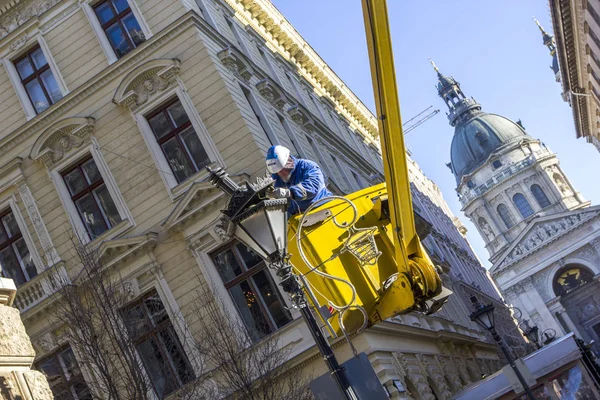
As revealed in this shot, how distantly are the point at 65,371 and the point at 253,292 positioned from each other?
555 cm

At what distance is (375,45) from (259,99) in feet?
59.2

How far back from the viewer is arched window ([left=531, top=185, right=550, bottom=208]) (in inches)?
4775

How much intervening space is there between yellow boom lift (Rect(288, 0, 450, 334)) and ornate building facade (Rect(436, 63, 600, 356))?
91.1 meters

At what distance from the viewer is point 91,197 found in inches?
949

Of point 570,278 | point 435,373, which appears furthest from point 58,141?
point 570,278

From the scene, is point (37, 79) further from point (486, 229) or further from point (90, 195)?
point (486, 229)

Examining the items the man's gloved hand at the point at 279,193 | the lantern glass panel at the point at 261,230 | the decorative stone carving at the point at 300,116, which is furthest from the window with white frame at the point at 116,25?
the lantern glass panel at the point at 261,230

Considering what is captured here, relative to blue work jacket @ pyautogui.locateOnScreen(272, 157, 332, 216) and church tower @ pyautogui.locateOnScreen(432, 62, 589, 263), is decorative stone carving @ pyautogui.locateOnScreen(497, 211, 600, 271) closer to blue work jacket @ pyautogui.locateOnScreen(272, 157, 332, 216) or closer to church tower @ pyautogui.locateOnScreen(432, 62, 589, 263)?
church tower @ pyautogui.locateOnScreen(432, 62, 589, 263)

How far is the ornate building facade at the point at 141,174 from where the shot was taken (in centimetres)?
2191

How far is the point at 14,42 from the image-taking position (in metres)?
26.2

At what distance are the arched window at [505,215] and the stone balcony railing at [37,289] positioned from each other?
10529cm

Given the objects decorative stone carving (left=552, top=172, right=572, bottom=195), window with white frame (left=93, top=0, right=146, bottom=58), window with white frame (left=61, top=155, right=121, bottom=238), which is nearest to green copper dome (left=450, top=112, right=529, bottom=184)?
decorative stone carving (left=552, top=172, right=572, bottom=195)

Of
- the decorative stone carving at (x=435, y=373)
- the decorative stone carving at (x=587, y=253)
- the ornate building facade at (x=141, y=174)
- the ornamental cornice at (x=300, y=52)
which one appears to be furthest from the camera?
the decorative stone carving at (x=587, y=253)

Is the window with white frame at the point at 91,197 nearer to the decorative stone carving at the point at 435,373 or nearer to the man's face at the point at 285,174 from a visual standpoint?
the decorative stone carving at the point at 435,373
